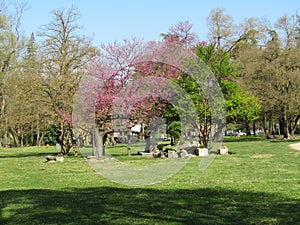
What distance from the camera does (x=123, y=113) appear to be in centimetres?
2966

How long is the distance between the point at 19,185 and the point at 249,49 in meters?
46.9

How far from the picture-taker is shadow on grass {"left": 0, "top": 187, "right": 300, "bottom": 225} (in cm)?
882

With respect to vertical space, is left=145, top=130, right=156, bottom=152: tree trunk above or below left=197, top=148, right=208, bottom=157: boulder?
above

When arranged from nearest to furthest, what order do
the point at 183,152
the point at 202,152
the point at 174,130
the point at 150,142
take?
1. the point at 183,152
2. the point at 202,152
3. the point at 150,142
4. the point at 174,130

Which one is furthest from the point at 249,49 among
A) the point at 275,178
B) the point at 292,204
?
the point at 292,204

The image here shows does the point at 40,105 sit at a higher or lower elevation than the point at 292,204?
higher

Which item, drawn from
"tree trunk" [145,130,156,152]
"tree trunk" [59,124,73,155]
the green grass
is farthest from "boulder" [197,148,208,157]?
the green grass

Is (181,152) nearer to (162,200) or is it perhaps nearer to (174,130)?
(174,130)

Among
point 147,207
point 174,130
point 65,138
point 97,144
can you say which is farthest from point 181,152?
point 147,207

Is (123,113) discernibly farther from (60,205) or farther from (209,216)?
(209,216)

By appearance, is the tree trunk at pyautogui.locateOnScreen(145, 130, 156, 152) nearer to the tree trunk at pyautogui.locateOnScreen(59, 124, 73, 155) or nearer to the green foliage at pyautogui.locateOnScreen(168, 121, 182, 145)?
the tree trunk at pyautogui.locateOnScreen(59, 124, 73, 155)

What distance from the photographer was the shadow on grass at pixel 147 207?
8820mm

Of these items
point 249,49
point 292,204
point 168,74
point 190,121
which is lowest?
point 292,204

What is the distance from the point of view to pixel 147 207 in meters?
10.3
